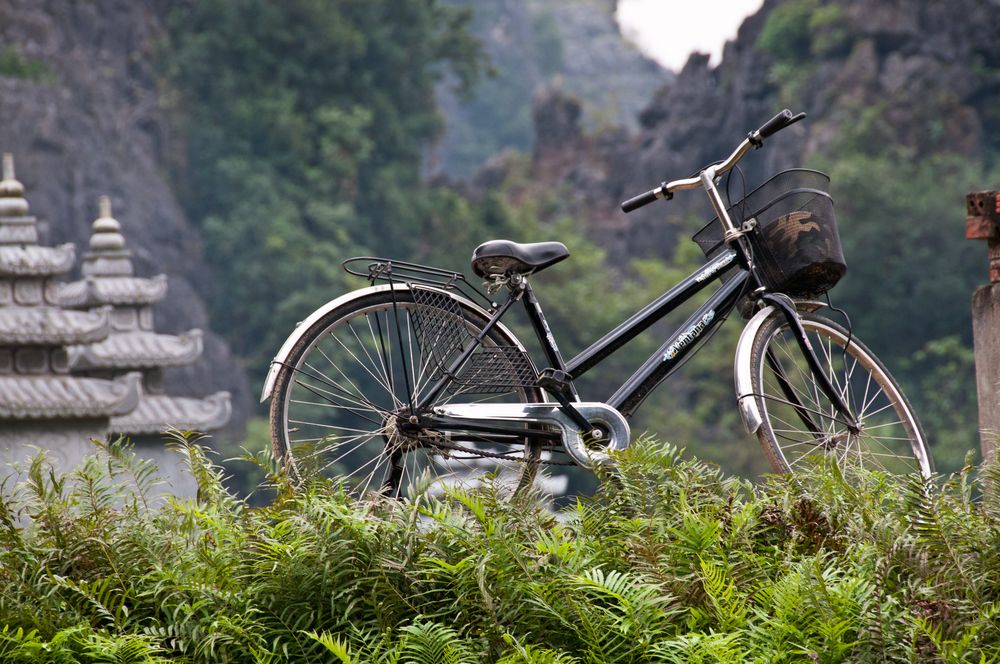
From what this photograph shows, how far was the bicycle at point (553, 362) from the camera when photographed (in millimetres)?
3441

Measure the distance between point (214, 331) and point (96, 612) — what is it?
32558 mm

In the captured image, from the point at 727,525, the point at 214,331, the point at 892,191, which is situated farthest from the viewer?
the point at 214,331

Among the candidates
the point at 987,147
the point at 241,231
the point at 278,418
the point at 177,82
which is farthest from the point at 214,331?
the point at 278,418

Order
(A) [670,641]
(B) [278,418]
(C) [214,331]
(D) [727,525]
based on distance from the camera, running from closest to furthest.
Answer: (A) [670,641] < (D) [727,525] < (B) [278,418] < (C) [214,331]

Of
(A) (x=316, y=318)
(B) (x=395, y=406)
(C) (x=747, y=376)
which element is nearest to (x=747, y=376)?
(C) (x=747, y=376)

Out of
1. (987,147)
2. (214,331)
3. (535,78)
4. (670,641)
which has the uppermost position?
(535,78)

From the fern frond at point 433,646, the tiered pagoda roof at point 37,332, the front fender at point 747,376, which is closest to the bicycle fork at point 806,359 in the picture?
the front fender at point 747,376

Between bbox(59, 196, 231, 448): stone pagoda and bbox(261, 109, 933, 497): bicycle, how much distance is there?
32.9ft

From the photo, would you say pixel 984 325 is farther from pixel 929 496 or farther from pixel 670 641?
pixel 670 641

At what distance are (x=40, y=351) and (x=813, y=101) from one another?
2629 centimetres

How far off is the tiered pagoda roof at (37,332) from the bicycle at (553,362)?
27.4 ft

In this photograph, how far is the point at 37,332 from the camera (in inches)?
461

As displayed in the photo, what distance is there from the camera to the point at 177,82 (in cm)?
3603

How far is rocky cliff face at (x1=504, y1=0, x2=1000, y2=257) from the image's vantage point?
1340 inches
